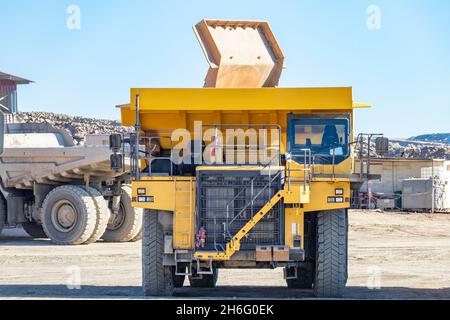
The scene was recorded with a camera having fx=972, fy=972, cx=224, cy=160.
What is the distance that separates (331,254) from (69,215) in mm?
11556

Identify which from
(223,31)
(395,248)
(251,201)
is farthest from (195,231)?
(395,248)

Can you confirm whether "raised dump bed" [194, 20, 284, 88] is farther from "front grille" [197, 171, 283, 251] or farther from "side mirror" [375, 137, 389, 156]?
"side mirror" [375, 137, 389, 156]

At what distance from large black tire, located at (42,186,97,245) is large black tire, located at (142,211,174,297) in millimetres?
9732

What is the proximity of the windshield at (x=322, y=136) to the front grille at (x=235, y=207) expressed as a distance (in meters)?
1.13

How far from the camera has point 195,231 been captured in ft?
43.3

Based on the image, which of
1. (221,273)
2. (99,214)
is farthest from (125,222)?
(221,273)

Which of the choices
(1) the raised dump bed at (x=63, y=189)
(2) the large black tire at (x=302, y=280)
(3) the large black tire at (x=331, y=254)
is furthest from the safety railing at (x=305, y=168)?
(1) the raised dump bed at (x=63, y=189)

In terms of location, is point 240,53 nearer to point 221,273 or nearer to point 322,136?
point 322,136

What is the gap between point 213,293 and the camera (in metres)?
14.8

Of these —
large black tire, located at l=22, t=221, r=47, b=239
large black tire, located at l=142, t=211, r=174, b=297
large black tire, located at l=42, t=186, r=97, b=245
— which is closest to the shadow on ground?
large black tire, located at l=142, t=211, r=174, b=297

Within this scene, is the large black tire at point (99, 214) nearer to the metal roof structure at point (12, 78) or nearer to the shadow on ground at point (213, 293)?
the shadow on ground at point (213, 293)

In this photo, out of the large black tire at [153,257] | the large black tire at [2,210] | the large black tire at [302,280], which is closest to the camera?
the large black tire at [153,257]

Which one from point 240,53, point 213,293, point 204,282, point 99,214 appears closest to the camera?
point 213,293

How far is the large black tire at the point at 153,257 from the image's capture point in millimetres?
13648
